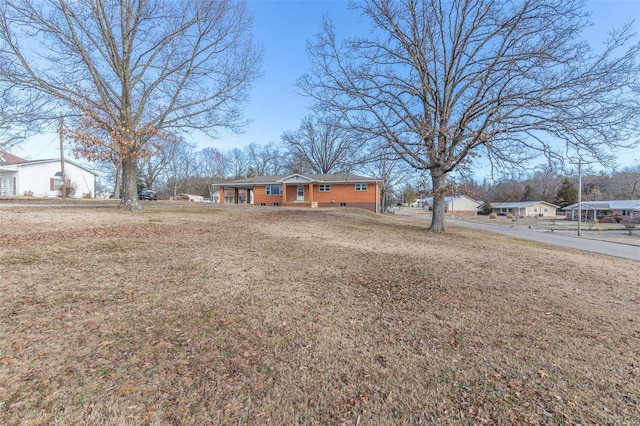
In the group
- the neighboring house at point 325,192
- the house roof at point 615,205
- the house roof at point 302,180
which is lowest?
the house roof at point 615,205

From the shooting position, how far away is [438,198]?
45.3 ft

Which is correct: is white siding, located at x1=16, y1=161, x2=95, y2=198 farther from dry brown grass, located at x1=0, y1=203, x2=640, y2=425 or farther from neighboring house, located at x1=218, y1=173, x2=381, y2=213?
dry brown grass, located at x1=0, y1=203, x2=640, y2=425

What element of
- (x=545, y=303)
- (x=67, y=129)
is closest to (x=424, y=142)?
(x=545, y=303)

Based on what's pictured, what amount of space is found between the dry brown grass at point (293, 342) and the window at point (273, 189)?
88.1ft

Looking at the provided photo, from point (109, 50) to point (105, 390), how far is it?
1526 cm

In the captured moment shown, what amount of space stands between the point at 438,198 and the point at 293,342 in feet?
41.0

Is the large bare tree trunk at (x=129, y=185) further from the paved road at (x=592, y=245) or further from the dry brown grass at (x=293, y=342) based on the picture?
the paved road at (x=592, y=245)

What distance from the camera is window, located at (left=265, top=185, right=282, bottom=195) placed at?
3295 cm

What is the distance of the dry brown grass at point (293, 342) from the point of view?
86.7 inches

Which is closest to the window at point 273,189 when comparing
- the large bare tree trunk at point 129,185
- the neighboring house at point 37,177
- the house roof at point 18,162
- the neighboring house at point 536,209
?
the large bare tree trunk at point 129,185

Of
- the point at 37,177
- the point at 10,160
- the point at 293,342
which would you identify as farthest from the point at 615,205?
the point at 10,160

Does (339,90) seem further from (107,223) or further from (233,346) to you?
(233,346)

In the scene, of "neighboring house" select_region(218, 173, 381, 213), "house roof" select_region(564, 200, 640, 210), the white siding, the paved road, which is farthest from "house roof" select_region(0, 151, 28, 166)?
"house roof" select_region(564, 200, 640, 210)

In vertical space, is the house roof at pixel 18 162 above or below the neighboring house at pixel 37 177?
above
